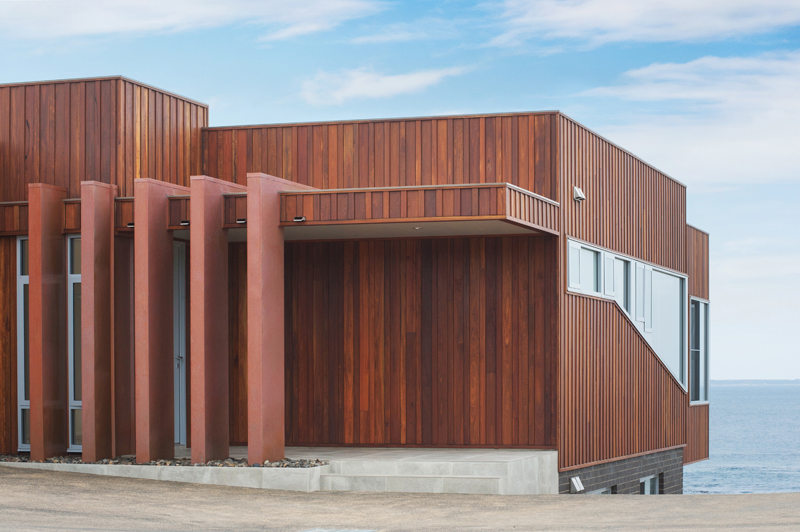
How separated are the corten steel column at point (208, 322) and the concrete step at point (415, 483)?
148 centimetres

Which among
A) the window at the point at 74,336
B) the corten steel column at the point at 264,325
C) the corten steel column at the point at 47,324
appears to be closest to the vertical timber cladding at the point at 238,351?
the window at the point at 74,336

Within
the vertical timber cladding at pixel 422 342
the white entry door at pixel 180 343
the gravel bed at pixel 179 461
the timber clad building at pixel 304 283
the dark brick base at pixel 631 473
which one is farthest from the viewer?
the white entry door at pixel 180 343

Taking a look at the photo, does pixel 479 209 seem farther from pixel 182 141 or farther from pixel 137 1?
pixel 137 1

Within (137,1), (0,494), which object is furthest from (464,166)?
(137,1)

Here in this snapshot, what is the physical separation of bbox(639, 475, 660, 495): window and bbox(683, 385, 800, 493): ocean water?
32.7 m

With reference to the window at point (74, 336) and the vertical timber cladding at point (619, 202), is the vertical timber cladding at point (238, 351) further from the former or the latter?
the vertical timber cladding at point (619, 202)

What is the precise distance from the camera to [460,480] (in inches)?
447

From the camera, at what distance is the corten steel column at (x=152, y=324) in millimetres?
12070

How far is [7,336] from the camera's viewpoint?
44.4 feet

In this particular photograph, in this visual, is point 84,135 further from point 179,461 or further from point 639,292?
point 639,292

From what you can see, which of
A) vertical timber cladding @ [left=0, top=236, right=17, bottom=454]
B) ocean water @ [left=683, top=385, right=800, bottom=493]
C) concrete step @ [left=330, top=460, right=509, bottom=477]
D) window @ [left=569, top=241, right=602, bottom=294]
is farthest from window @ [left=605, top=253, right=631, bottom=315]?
ocean water @ [left=683, top=385, right=800, bottom=493]

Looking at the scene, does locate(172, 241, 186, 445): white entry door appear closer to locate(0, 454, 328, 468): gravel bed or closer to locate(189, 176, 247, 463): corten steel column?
locate(0, 454, 328, 468): gravel bed

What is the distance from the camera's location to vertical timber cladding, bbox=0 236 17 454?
13438 millimetres

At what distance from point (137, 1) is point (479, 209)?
31.9 meters
